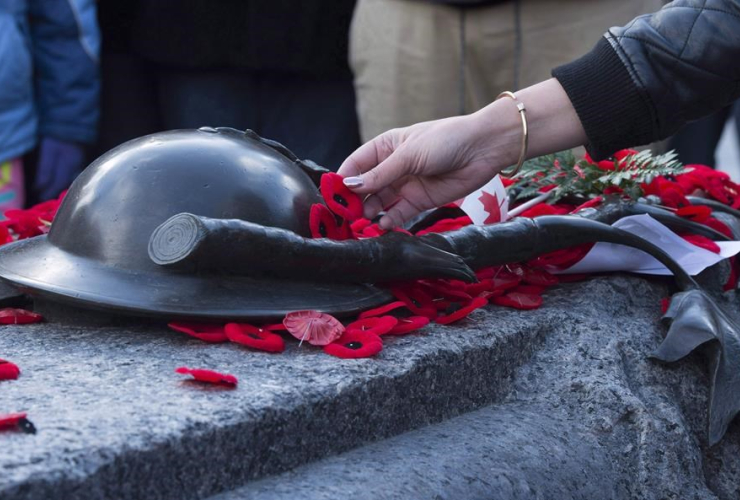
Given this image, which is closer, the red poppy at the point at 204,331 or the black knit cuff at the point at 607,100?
the red poppy at the point at 204,331

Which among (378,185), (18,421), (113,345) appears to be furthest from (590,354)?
(18,421)

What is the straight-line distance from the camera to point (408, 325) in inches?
62.4

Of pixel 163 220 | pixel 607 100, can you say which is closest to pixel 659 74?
pixel 607 100

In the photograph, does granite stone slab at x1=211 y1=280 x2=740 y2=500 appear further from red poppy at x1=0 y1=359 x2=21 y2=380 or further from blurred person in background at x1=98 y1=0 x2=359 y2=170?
blurred person in background at x1=98 y1=0 x2=359 y2=170

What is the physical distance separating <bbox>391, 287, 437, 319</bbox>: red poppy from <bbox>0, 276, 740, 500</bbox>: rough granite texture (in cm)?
5

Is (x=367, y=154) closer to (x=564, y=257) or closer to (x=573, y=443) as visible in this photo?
(x=564, y=257)

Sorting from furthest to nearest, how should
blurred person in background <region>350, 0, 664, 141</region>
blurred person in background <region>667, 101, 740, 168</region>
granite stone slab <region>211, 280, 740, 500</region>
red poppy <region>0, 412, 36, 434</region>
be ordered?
blurred person in background <region>667, 101, 740, 168</region> < blurred person in background <region>350, 0, 664, 141</region> < granite stone slab <region>211, 280, 740, 500</region> < red poppy <region>0, 412, 36, 434</region>

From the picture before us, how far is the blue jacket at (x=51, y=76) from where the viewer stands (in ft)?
11.3

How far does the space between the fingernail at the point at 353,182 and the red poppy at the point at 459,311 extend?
273 mm

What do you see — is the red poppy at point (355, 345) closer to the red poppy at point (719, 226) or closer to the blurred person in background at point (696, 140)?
the red poppy at point (719, 226)

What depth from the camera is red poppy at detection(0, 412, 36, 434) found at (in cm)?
111

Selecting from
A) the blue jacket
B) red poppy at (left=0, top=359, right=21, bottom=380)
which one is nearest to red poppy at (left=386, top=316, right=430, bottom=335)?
red poppy at (left=0, top=359, right=21, bottom=380)

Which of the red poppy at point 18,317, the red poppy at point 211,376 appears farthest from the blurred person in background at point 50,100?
the red poppy at point 211,376

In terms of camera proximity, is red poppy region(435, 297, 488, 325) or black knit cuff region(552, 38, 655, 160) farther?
black knit cuff region(552, 38, 655, 160)
